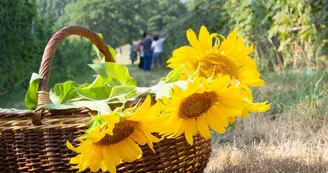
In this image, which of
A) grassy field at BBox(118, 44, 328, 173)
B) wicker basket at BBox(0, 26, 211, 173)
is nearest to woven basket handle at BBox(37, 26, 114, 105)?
wicker basket at BBox(0, 26, 211, 173)

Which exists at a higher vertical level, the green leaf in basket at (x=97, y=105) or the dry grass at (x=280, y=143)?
the green leaf in basket at (x=97, y=105)

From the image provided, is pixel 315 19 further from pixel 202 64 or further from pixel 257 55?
pixel 202 64

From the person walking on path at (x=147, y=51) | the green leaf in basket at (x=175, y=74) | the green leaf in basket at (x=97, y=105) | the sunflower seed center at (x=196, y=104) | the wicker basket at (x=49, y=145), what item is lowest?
the person walking on path at (x=147, y=51)

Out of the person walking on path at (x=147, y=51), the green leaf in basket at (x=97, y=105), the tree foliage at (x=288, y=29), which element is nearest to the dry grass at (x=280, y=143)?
the green leaf in basket at (x=97, y=105)

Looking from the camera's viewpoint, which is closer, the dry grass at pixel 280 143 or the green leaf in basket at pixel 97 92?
the green leaf in basket at pixel 97 92

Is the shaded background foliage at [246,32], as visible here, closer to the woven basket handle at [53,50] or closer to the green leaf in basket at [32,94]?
the woven basket handle at [53,50]

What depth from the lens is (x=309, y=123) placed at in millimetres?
2166

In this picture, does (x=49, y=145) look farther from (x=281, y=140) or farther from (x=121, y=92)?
(x=281, y=140)

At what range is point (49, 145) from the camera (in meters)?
1.07

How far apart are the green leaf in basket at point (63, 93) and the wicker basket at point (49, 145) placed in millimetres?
39

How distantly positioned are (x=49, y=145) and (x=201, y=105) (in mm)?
388

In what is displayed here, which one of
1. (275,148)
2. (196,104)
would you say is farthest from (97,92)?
(275,148)

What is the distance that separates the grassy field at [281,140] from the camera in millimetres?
1543

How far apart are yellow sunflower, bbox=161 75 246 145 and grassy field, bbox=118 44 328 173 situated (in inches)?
19.7
